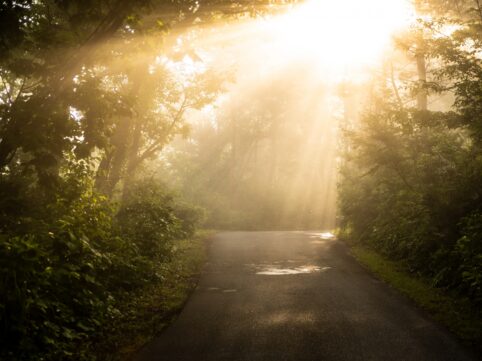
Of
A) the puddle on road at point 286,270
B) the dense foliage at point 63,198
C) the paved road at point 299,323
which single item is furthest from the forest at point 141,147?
the puddle on road at point 286,270

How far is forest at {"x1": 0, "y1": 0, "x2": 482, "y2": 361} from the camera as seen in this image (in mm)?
7539

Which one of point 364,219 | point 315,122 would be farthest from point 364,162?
point 315,122

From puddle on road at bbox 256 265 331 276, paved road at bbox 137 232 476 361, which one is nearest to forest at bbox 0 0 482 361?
paved road at bbox 137 232 476 361

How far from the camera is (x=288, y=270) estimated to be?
46.8 feet

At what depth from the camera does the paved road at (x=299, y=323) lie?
22.1ft

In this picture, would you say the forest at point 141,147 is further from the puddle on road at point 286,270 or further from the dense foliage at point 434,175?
the puddle on road at point 286,270

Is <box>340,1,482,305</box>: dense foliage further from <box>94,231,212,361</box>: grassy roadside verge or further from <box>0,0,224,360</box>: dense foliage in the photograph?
<box>0,0,224,360</box>: dense foliage

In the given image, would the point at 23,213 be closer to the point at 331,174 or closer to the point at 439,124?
the point at 439,124

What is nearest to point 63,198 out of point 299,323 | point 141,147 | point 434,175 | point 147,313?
point 147,313

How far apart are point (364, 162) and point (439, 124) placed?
3083 mm

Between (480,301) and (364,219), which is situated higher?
(364,219)

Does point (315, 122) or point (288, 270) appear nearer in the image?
point (288, 270)

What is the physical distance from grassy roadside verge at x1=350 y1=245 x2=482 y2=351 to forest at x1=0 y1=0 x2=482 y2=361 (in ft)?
0.95

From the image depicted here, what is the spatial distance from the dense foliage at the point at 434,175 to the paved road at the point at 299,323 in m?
1.66
